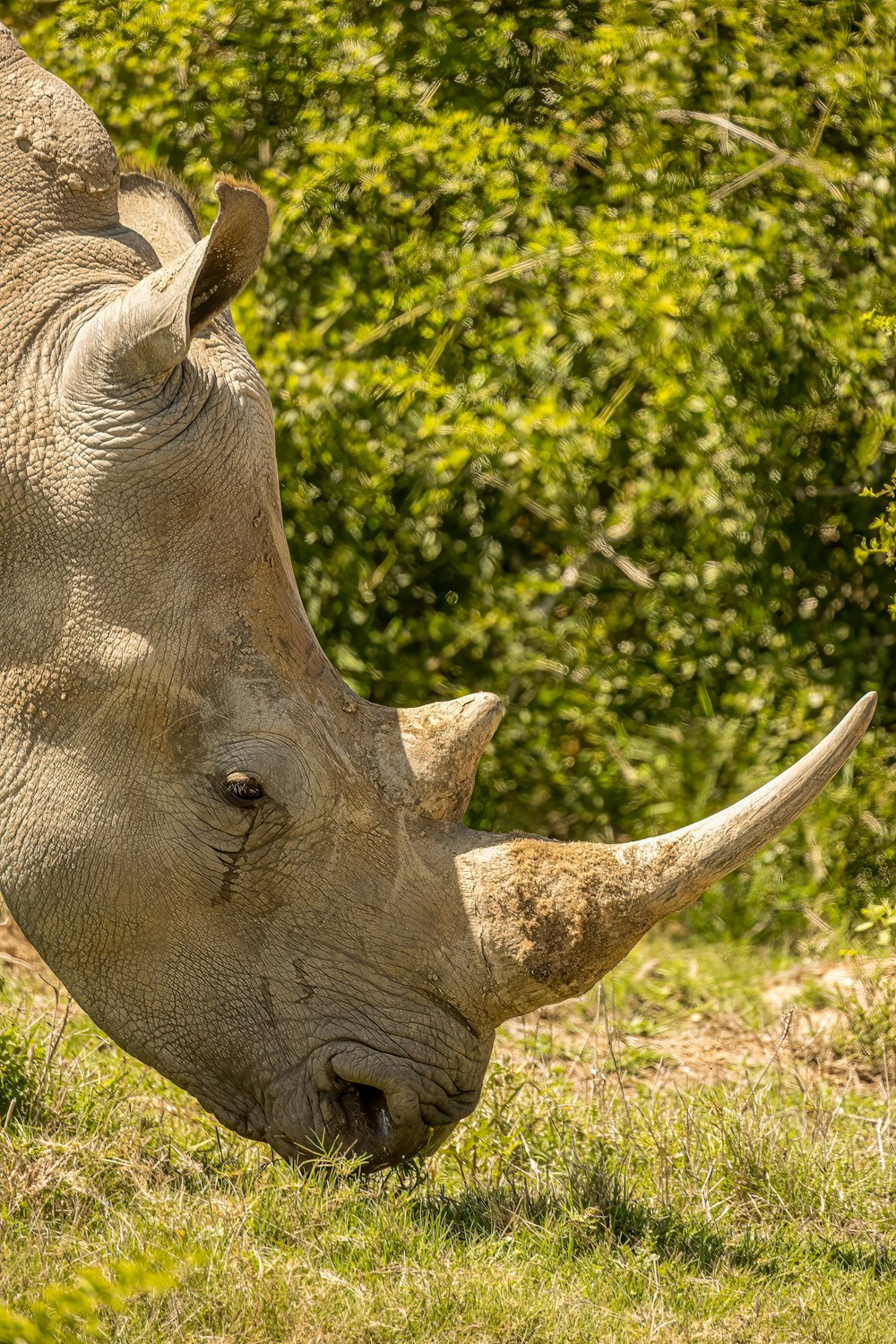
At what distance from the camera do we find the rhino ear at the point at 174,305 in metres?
3.57

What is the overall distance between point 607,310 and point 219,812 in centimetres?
432

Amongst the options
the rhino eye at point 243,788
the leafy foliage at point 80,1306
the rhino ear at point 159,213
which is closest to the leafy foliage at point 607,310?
the rhino ear at point 159,213

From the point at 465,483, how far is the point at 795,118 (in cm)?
206

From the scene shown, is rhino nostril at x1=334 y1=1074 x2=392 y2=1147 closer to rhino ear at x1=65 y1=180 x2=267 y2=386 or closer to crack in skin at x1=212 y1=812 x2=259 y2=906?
crack in skin at x1=212 y1=812 x2=259 y2=906

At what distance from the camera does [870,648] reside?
778cm

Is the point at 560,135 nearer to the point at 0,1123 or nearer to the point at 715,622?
the point at 715,622

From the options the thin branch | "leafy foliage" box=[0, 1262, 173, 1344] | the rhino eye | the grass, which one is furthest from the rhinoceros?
the thin branch

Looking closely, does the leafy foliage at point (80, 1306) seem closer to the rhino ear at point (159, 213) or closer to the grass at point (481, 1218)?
the grass at point (481, 1218)

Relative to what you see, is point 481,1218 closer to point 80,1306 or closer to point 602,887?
point 602,887

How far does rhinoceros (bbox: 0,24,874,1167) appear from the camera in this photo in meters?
3.64

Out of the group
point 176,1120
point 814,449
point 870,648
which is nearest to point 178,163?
point 814,449

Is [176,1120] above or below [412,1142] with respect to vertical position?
below

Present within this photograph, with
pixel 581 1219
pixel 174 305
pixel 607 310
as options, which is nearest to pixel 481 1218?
pixel 581 1219

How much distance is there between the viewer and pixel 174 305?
11.7 feet
